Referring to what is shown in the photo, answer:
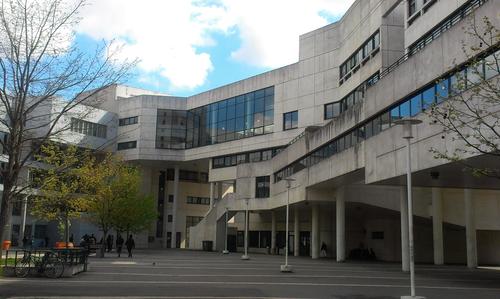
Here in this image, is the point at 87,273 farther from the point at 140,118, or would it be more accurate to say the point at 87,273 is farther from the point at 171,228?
the point at 171,228

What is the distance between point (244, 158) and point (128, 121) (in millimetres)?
20147

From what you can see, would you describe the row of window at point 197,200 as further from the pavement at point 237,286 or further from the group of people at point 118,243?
the pavement at point 237,286

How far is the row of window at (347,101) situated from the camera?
135 ft

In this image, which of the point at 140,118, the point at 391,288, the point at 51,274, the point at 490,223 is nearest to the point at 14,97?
the point at 51,274

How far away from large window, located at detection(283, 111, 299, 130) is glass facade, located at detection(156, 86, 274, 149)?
7.21ft

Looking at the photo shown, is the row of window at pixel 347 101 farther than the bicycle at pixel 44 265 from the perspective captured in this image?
Yes

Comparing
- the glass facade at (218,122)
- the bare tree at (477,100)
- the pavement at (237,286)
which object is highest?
the glass facade at (218,122)

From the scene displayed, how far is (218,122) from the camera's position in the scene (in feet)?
218

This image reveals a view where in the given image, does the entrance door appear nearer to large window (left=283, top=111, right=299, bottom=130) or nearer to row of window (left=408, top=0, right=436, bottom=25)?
large window (left=283, top=111, right=299, bottom=130)

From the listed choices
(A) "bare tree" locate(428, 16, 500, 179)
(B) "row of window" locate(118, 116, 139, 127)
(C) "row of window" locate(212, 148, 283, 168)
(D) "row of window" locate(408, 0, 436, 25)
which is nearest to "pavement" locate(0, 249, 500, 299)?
(A) "bare tree" locate(428, 16, 500, 179)

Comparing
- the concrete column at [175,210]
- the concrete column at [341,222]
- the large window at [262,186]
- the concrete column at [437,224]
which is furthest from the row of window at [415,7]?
the concrete column at [175,210]

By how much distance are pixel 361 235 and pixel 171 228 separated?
38.2m

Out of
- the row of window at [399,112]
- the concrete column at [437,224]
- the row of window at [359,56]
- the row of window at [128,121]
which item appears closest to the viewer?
the row of window at [399,112]

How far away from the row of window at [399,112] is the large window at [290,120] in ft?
43.1
